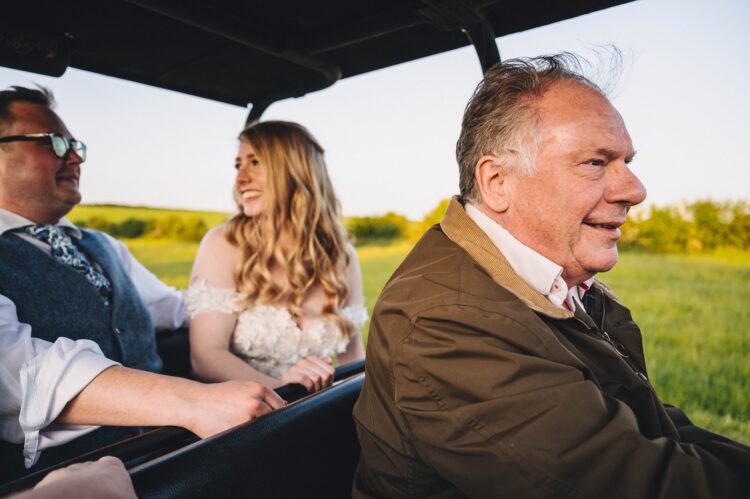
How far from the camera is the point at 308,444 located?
132cm

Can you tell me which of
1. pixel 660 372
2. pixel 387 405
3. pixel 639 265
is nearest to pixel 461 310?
pixel 387 405

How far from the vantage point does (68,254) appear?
2.06 metres

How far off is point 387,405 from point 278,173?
1.64 metres

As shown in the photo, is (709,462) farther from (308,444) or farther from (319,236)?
(319,236)

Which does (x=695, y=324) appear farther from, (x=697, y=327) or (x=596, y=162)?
(x=596, y=162)

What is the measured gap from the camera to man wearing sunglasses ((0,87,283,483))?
1.27m

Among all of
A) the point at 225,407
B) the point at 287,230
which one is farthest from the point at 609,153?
the point at 287,230

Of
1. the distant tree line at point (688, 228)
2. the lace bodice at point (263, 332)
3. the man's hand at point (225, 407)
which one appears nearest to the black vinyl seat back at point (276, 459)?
the man's hand at point (225, 407)

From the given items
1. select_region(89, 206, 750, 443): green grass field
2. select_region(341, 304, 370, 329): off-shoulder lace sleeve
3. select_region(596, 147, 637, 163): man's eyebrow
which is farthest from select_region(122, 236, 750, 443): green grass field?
select_region(596, 147, 637, 163): man's eyebrow

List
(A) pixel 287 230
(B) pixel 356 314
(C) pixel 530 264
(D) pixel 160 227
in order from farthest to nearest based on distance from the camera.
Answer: (D) pixel 160 227, (B) pixel 356 314, (A) pixel 287 230, (C) pixel 530 264

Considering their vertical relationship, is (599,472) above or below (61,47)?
below

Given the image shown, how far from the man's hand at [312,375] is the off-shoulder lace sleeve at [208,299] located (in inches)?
30.1

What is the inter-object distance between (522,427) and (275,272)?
1.82 metres

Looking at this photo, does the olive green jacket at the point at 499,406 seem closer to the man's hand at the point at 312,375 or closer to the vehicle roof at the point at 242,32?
the man's hand at the point at 312,375
